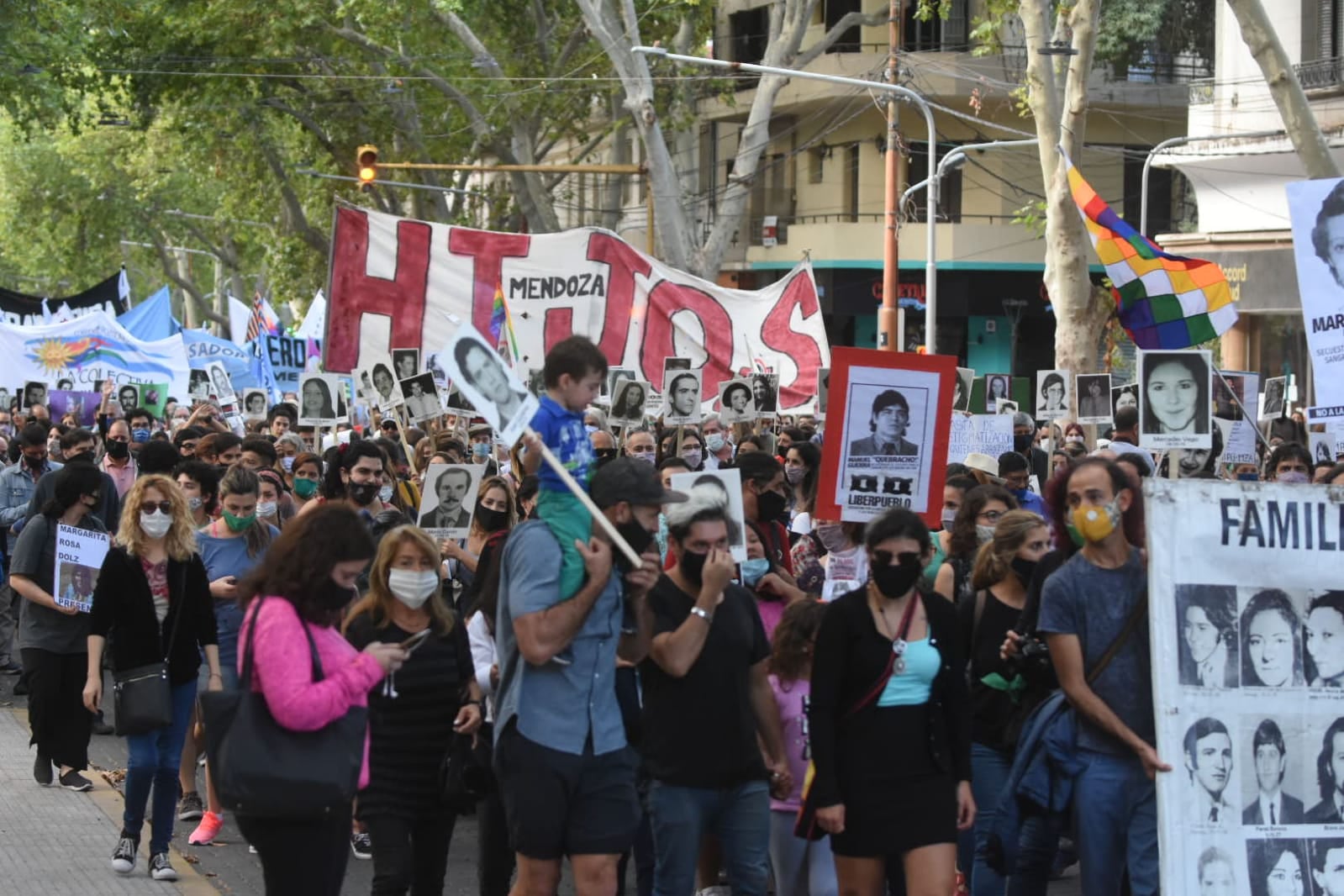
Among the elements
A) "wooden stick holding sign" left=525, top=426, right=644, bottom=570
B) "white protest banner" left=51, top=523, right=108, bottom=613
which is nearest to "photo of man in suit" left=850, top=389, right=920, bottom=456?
"wooden stick holding sign" left=525, top=426, right=644, bottom=570

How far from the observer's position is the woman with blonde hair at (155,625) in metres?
7.98

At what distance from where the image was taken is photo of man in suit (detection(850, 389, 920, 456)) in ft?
27.5

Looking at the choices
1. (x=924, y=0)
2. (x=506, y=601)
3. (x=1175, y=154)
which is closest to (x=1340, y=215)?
(x=506, y=601)

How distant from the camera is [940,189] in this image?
42906 millimetres

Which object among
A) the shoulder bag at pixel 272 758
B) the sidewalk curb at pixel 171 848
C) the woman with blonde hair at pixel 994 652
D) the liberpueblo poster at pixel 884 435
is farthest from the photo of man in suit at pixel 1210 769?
the sidewalk curb at pixel 171 848

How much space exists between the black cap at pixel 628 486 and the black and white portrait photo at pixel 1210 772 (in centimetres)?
169

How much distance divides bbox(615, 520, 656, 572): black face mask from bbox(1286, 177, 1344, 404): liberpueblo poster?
183 inches

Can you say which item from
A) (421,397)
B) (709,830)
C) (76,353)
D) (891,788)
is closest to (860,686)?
(891,788)

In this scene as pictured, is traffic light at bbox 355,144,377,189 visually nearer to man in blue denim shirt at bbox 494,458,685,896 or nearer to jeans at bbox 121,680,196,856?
jeans at bbox 121,680,196,856

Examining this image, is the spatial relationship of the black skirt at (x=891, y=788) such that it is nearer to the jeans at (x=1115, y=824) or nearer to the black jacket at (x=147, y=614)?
the jeans at (x=1115, y=824)

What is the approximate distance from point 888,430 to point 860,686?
2509 millimetres

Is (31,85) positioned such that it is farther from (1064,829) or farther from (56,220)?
(56,220)

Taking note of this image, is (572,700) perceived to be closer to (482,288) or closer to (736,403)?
(482,288)

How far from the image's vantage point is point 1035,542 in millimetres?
7086
